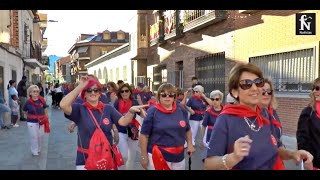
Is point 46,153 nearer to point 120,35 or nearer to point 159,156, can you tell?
point 159,156

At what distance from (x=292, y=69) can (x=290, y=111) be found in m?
1.19

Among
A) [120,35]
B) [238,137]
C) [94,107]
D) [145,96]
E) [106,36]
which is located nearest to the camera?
[238,137]

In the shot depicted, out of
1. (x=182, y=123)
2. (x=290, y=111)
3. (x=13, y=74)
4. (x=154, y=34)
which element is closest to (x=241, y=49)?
(x=290, y=111)

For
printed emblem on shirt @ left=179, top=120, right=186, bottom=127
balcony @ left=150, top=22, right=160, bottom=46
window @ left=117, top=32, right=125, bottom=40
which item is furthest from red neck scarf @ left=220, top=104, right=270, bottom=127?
window @ left=117, top=32, right=125, bottom=40

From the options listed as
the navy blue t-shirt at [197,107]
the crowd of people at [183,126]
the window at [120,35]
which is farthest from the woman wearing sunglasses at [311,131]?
the window at [120,35]

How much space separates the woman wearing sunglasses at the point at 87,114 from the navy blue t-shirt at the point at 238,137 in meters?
1.72

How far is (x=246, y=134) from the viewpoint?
247 centimetres

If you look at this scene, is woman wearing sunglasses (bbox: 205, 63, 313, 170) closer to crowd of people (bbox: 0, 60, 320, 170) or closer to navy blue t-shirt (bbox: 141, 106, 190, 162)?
crowd of people (bbox: 0, 60, 320, 170)

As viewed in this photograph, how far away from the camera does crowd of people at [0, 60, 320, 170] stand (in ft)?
8.13

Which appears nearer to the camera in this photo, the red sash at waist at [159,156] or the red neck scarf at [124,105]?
the red sash at waist at [159,156]

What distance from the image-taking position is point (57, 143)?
1100cm

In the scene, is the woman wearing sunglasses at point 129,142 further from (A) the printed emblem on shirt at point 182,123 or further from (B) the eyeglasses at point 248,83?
(B) the eyeglasses at point 248,83

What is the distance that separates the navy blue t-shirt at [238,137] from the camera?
8.00ft

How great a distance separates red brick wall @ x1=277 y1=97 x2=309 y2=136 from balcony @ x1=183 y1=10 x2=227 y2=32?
4430 mm
